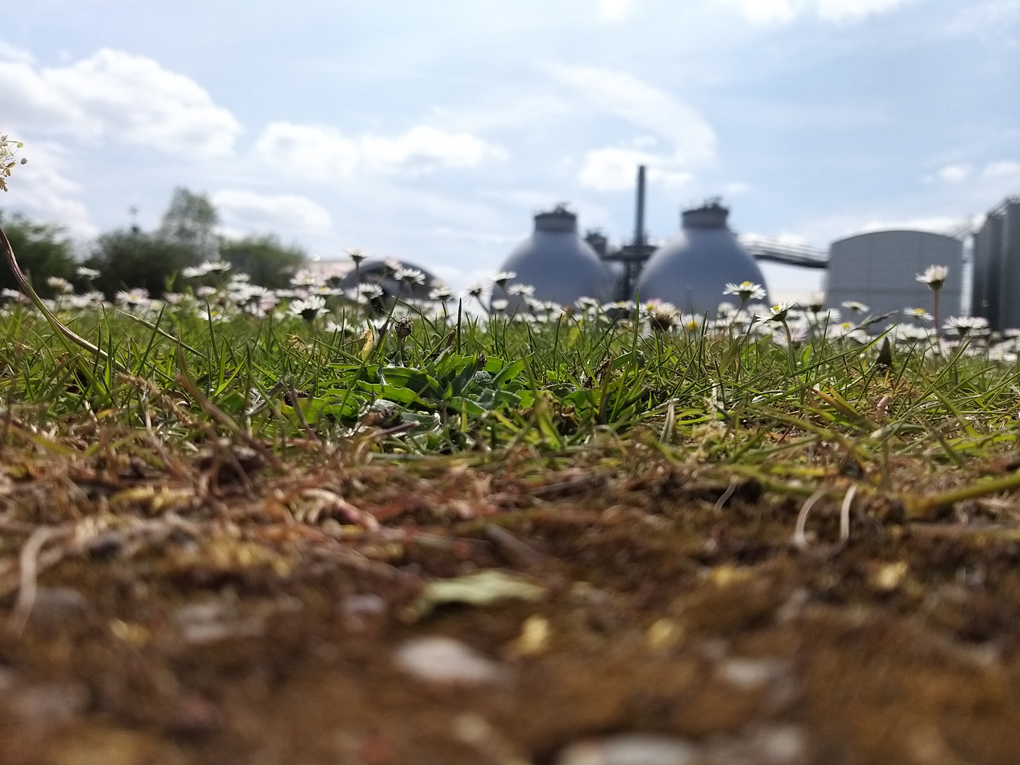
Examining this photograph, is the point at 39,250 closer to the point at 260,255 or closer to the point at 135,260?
the point at 135,260

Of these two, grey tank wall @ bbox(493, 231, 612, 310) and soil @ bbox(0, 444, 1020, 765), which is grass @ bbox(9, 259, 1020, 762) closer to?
soil @ bbox(0, 444, 1020, 765)

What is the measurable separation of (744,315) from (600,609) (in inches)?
115

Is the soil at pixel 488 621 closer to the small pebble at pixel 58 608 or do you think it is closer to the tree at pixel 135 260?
the small pebble at pixel 58 608

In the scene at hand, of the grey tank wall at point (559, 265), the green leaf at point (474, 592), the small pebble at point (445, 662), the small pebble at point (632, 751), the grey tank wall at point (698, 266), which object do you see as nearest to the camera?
the small pebble at point (632, 751)

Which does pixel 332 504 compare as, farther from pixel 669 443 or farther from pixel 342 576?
pixel 669 443

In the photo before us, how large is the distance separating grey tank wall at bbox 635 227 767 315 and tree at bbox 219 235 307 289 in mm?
19732

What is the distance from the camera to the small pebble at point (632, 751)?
1.72ft

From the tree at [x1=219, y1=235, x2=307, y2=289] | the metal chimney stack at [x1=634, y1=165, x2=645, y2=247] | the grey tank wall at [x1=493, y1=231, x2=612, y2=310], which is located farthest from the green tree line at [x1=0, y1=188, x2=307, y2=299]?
the metal chimney stack at [x1=634, y1=165, x2=645, y2=247]

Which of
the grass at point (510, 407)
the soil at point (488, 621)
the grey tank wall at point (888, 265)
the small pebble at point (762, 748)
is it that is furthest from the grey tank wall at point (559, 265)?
the small pebble at point (762, 748)

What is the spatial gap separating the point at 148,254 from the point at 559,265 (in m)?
18.5

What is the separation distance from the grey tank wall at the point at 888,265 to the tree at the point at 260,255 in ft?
91.9

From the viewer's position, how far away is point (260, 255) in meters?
44.0

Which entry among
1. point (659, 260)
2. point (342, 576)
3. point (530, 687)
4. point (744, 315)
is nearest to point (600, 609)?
point (530, 687)

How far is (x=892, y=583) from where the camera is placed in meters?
0.85
